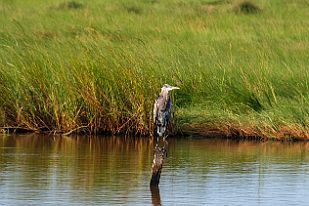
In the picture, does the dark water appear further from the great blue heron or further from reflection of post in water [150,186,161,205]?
the great blue heron

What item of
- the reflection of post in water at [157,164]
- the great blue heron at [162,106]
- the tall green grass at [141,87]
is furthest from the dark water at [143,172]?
the great blue heron at [162,106]

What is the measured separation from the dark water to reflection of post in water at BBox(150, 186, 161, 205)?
1 centimetres

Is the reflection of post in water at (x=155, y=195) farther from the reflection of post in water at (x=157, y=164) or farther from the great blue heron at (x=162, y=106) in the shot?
the great blue heron at (x=162, y=106)

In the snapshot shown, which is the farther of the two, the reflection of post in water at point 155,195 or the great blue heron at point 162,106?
the great blue heron at point 162,106

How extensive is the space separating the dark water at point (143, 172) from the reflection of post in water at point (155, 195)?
1 cm

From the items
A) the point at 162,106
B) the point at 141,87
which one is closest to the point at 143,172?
the point at 162,106

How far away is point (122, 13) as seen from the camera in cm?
2542

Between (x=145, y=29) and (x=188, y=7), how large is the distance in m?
4.92

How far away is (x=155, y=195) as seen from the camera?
974 centimetres

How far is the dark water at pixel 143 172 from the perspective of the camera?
959 cm

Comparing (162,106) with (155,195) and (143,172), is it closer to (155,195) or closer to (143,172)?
(143,172)

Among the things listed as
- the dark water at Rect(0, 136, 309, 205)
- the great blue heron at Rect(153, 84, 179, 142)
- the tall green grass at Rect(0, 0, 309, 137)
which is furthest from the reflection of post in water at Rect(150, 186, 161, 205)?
the tall green grass at Rect(0, 0, 309, 137)

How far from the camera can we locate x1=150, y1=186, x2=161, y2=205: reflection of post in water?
30.8 ft

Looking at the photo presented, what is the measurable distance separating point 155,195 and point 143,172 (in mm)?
1316
